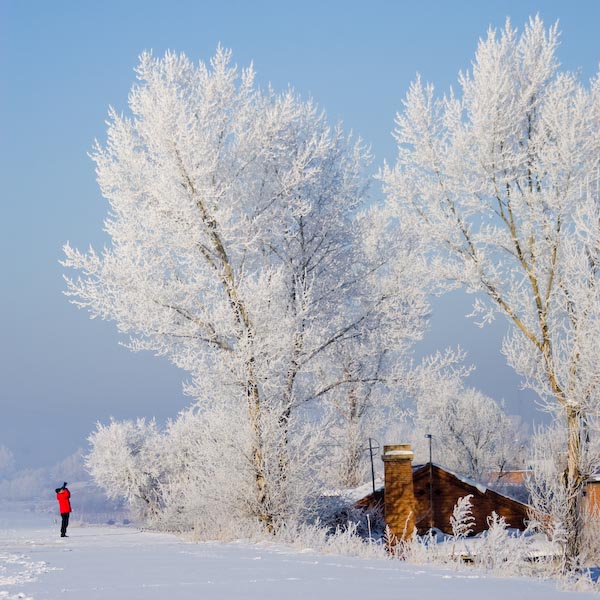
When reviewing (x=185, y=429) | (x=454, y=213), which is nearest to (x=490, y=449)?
(x=185, y=429)

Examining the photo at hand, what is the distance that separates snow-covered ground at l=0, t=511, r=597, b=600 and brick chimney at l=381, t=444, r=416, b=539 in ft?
17.1

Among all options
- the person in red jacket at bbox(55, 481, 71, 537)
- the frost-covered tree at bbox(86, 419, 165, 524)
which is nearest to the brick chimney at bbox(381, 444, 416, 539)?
the person in red jacket at bbox(55, 481, 71, 537)

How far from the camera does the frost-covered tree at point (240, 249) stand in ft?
57.1

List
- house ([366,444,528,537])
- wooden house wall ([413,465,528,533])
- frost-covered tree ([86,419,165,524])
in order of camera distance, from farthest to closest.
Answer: frost-covered tree ([86,419,165,524])
wooden house wall ([413,465,528,533])
house ([366,444,528,537])

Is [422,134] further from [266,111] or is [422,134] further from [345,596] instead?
[345,596]

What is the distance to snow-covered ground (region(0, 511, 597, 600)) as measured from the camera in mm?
6754

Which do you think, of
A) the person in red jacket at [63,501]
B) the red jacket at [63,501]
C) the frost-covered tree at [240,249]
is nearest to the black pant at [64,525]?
the person in red jacket at [63,501]

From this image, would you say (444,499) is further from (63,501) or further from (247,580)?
(247,580)

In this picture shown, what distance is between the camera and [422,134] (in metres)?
19.4

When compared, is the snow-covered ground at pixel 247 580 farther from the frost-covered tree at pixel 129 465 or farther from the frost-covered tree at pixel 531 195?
the frost-covered tree at pixel 129 465

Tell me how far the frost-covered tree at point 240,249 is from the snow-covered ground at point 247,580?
22.9 ft

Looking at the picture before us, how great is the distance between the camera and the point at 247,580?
25.1 ft

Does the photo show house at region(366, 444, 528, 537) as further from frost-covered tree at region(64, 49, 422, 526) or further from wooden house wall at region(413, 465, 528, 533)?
frost-covered tree at region(64, 49, 422, 526)

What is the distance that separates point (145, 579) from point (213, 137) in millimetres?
12953
